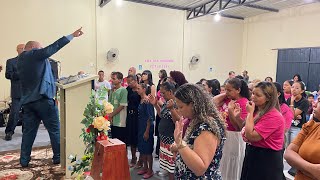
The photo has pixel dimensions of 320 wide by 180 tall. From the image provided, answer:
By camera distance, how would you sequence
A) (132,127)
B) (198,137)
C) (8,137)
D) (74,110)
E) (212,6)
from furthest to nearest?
(212,6), (8,137), (132,127), (74,110), (198,137)

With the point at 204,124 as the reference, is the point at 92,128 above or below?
below

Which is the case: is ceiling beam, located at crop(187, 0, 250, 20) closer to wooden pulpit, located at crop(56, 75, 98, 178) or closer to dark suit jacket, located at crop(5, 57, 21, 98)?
dark suit jacket, located at crop(5, 57, 21, 98)

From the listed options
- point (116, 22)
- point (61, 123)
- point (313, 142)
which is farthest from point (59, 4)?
point (313, 142)

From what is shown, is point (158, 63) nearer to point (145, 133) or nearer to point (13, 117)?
point (13, 117)

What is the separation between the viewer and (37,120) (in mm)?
3277

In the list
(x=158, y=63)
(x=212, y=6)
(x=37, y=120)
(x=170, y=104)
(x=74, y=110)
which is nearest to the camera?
(x=170, y=104)

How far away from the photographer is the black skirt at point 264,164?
1970 millimetres

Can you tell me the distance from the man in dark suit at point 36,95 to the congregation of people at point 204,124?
0.01 metres

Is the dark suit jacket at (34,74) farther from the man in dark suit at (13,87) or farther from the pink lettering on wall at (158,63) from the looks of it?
the pink lettering on wall at (158,63)

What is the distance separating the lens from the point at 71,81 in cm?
289

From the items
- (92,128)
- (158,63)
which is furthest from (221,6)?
(92,128)

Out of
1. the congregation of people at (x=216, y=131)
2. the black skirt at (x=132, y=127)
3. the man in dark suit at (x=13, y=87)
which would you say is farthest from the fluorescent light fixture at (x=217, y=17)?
the black skirt at (x=132, y=127)

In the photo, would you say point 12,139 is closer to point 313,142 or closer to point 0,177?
point 0,177

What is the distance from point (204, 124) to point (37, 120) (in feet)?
8.51
